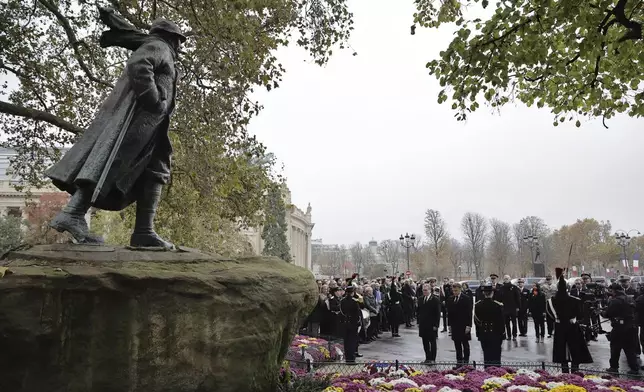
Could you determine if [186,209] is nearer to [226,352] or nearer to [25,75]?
[25,75]

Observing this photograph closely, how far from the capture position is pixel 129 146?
4.16 metres

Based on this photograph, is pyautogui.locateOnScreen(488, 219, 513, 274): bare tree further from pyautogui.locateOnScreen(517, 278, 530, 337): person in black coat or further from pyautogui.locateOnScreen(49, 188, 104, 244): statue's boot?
pyautogui.locateOnScreen(49, 188, 104, 244): statue's boot

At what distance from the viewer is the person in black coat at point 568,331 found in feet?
31.5

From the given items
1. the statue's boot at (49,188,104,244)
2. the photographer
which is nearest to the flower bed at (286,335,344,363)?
the statue's boot at (49,188,104,244)

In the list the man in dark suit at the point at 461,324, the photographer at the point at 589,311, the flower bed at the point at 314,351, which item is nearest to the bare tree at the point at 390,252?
the photographer at the point at 589,311

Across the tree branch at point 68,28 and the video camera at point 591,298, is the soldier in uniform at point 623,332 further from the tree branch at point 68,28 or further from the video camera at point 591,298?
the tree branch at point 68,28

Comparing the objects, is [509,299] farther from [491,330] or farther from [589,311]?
[491,330]

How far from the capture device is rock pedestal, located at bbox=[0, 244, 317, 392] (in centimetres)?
293

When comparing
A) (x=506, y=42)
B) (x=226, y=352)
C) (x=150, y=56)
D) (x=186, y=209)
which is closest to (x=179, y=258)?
(x=226, y=352)

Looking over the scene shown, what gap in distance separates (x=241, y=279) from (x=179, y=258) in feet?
2.25

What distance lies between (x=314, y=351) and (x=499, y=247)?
6539 centimetres

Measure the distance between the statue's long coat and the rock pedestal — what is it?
25.7 inches

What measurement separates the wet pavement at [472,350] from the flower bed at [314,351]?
88 cm

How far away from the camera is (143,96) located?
4102 mm
